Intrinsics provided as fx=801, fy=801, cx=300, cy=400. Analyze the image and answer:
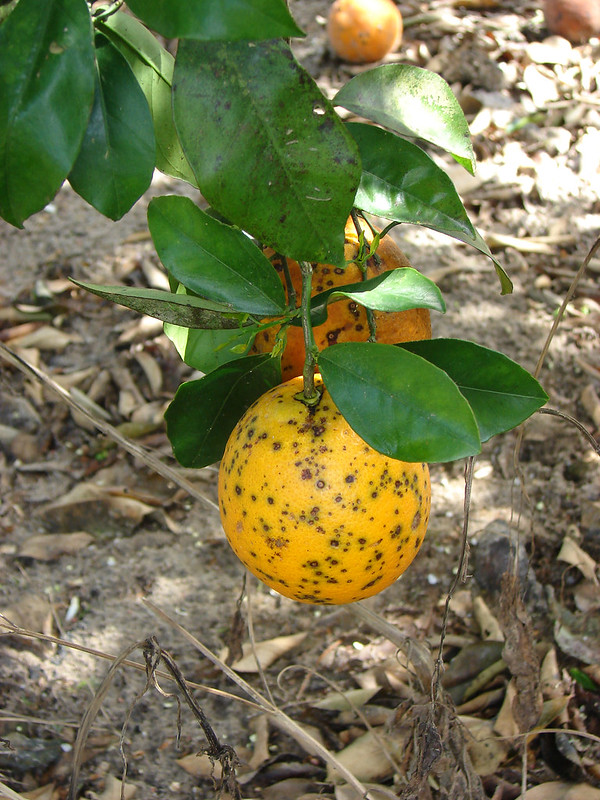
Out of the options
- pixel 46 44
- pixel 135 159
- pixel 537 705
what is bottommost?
pixel 537 705

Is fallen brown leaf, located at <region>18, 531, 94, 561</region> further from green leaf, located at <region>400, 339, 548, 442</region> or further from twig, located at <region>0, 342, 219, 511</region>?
green leaf, located at <region>400, 339, 548, 442</region>

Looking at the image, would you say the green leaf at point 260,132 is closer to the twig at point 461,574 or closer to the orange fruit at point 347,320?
the orange fruit at point 347,320

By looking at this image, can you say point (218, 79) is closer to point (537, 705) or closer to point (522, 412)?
point (522, 412)

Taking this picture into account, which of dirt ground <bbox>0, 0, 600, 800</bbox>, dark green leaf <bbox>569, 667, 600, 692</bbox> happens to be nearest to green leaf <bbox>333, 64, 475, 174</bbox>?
dirt ground <bbox>0, 0, 600, 800</bbox>

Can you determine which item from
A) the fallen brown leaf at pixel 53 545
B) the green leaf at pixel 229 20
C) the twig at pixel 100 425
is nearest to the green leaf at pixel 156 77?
the green leaf at pixel 229 20

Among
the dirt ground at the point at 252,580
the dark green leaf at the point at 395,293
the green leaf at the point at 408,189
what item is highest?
the green leaf at the point at 408,189

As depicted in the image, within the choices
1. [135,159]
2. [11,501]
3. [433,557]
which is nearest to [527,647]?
[433,557]

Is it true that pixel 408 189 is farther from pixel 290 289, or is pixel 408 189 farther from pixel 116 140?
pixel 116 140
